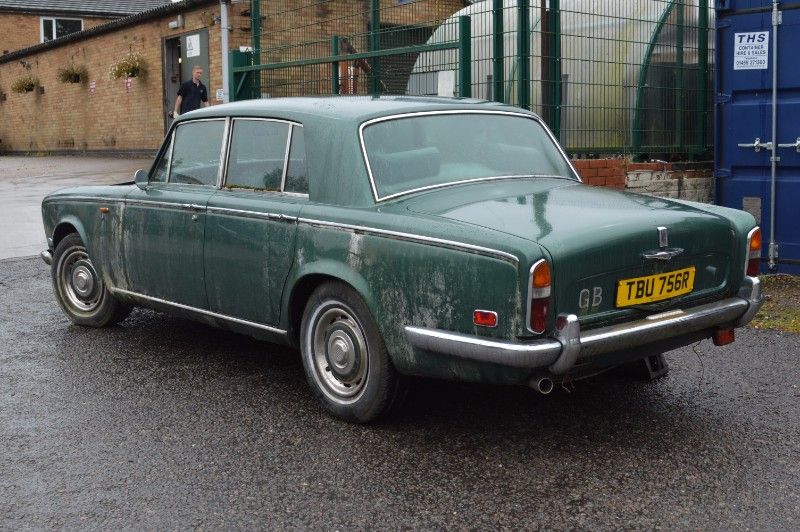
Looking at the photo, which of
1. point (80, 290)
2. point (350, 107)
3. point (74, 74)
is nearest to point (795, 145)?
point (350, 107)

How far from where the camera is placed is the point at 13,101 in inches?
1281

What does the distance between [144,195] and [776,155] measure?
5.40 metres

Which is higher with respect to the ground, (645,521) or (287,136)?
(287,136)

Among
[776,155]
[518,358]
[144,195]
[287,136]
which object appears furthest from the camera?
[776,155]

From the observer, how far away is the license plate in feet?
13.7

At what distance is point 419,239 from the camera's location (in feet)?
13.7

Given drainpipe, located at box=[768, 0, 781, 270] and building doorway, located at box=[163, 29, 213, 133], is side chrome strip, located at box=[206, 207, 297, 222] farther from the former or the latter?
building doorway, located at box=[163, 29, 213, 133]

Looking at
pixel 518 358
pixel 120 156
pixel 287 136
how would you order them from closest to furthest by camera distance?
pixel 518 358 < pixel 287 136 < pixel 120 156

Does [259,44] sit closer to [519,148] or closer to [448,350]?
[519,148]

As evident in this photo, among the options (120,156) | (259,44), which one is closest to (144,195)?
(259,44)

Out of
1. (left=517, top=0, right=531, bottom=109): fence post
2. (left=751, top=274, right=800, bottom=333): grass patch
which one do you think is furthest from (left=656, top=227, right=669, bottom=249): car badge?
(left=517, top=0, right=531, bottom=109): fence post

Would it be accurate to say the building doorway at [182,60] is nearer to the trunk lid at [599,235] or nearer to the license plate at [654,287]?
the trunk lid at [599,235]

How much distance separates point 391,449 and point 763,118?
5686mm

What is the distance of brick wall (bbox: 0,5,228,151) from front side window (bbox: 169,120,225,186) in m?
14.1
